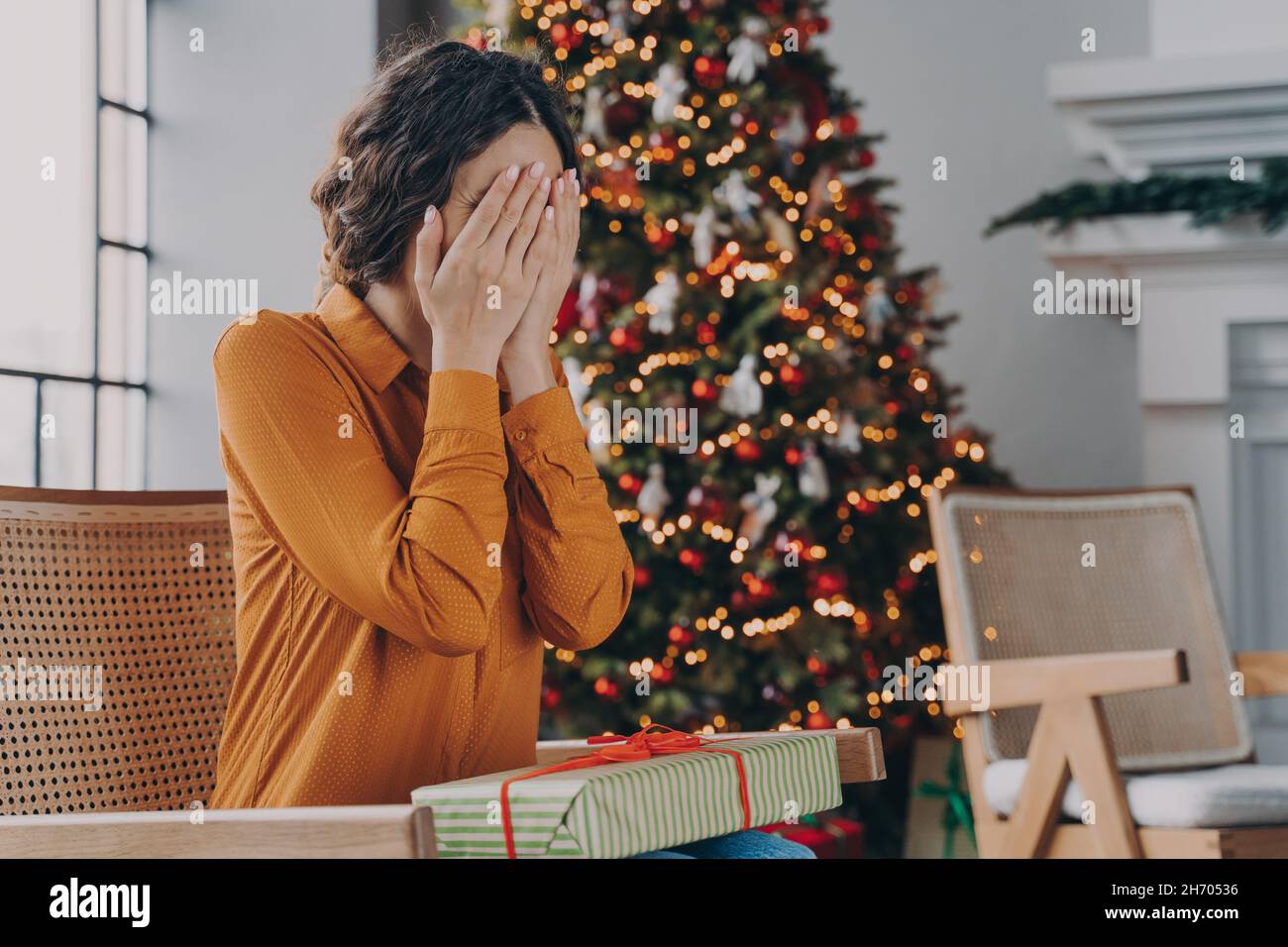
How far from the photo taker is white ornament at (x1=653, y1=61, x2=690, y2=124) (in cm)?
263

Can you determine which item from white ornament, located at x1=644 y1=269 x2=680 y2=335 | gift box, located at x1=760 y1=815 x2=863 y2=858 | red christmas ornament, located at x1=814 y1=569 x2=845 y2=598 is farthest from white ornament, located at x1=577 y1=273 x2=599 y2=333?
gift box, located at x1=760 y1=815 x2=863 y2=858

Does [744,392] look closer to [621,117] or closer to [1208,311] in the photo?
[621,117]

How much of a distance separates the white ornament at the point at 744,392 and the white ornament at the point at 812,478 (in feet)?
0.45

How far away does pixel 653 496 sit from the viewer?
2.53 m

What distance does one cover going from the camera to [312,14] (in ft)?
10.8

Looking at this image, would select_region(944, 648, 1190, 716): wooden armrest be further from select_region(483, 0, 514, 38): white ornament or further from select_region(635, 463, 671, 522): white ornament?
select_region(483, 0, 514, 38): white ornament

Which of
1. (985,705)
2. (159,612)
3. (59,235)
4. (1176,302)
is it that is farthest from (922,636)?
(59,235)

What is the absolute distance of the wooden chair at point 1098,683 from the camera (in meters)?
1.82

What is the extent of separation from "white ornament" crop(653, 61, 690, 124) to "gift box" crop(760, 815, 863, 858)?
4.72ft

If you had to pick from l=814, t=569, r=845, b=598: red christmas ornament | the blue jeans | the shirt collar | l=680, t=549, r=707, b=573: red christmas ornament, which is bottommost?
the blue jeans

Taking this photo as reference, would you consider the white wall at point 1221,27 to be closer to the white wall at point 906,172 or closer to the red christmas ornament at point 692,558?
the white wall at point 906,172

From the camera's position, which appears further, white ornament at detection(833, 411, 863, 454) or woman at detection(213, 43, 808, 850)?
white ornament at detection(833, 411, 863, 454)

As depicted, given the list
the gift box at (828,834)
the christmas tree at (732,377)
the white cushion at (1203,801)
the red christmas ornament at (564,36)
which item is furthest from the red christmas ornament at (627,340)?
the white cushion at (1203,801)
